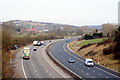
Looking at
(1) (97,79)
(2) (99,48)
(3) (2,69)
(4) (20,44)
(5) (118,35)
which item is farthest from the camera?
(4) (20,44)

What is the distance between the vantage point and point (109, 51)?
1929 inches

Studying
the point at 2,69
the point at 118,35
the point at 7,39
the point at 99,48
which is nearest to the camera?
the point at 2,69

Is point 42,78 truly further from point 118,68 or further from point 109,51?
point 109,51

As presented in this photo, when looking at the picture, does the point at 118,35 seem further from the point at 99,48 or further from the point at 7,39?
the point at 7,39

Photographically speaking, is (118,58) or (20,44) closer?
(118,58)

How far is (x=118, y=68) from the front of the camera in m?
37.1

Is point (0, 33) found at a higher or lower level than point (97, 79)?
higher

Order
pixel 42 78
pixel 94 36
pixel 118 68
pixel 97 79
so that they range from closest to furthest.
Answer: pixel 97 79 → pixel 42 78 → pixel 118 68 → pixel 94 36

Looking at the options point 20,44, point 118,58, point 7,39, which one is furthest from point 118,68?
point 20,44

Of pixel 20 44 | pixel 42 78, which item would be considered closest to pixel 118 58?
pixel 42 78

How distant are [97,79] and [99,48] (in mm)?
28647

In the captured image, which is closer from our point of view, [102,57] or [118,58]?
[118,58]

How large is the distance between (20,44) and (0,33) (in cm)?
3558

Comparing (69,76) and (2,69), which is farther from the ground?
(2,69)
